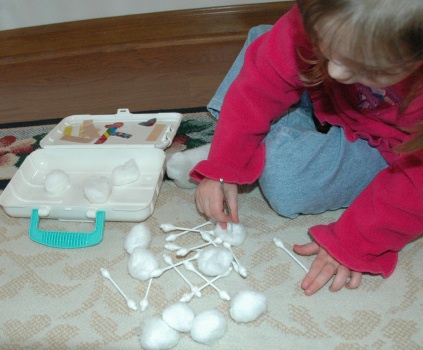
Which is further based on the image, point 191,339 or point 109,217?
point 109,217

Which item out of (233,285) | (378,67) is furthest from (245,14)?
(378,67)

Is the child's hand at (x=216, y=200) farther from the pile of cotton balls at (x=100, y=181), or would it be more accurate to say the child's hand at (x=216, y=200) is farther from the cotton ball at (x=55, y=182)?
the cotton ball at (x=55, y=182)

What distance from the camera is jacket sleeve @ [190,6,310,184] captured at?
752mm

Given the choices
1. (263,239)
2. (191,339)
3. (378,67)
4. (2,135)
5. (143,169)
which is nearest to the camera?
(378,67)

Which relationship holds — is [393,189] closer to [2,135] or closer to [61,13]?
[2,135]

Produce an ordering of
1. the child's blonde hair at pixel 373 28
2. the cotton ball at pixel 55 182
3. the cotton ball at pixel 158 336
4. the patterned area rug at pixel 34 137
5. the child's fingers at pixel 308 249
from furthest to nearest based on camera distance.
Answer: the patterned area rug at pixel 34 137, the cotton ball at pixel 55 182, the child's fingers at pixel 308 249, the cotton ball at pixel 158 336, the child's blonde hair at pixel 373 28

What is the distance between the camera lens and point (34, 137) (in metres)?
1.12

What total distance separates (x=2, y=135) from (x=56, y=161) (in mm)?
250

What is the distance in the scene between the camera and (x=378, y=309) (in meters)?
0.71

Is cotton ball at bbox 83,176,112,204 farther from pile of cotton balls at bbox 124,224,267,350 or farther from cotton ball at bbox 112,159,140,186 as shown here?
pile of cotton balls at bbox 124,224,267,350

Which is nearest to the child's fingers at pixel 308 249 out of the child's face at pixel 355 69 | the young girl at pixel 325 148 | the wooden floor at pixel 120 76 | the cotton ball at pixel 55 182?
the young girl at pixel 325 148

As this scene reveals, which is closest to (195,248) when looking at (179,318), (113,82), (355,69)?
(179,318)

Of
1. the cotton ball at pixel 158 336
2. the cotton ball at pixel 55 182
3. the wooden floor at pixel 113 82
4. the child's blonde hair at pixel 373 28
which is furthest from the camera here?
the wooden floor at pixel 113 82

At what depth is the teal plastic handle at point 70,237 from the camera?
82cm
